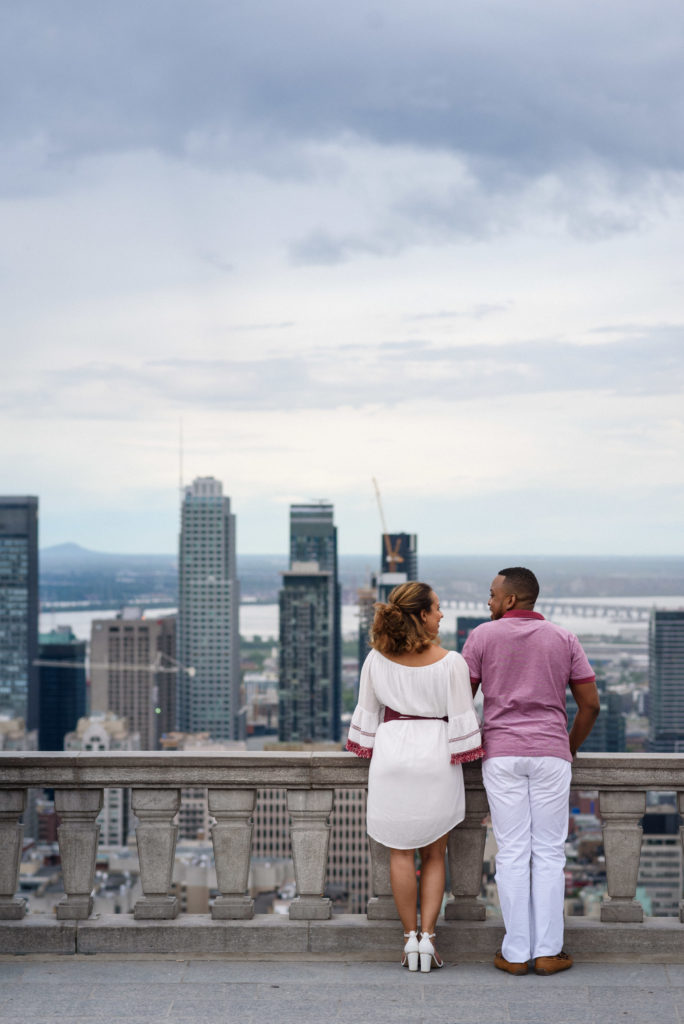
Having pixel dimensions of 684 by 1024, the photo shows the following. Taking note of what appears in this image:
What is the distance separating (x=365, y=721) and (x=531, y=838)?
1.04m

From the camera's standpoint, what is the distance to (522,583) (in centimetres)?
588

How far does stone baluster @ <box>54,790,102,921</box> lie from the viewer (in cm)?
622

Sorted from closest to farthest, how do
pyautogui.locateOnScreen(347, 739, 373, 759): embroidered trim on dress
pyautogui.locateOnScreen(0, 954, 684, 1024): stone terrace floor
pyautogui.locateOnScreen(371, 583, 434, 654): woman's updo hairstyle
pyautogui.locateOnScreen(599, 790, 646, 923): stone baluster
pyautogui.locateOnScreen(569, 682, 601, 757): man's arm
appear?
pyautogui.locateOnScreen(0, 954, 684, 1024): stone terrace floor, pyautogui.locateOnScreen(371, 583, 434, 654): woman's updo hairstyle, pyautogui.locateOnScreen(569, 682, 601, 757): man's arm, pyautogui.locateOnScreen(347, 739, 373, 759): embroidered trim on dress, pyautogui.locateOnScreen(599, 790, 646, 923): stone baluster

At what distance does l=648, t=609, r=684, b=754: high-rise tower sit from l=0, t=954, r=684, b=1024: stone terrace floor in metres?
95.0

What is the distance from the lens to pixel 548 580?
71312 mm

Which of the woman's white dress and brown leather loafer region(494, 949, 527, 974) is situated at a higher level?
the woman's white dress

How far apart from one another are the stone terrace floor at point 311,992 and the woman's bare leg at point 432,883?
304 millimetres

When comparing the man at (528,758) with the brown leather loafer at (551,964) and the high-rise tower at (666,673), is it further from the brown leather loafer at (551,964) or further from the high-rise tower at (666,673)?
the high-rise tower at (666,673)

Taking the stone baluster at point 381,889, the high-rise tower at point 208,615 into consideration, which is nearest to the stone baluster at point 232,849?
the stone baluster at point 381,889

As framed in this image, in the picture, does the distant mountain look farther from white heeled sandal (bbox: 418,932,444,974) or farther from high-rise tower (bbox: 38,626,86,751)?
white heeled sandal (bbox: 418,932,444,974)

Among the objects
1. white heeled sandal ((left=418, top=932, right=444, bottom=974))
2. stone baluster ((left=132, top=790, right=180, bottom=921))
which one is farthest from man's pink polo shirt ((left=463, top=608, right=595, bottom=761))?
stone baluster ((left=132, top=790, right=180, bottom=921))

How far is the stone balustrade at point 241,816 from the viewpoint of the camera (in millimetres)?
6195

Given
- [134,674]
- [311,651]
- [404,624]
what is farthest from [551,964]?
[134,674]

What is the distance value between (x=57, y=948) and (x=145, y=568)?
152257 mm
